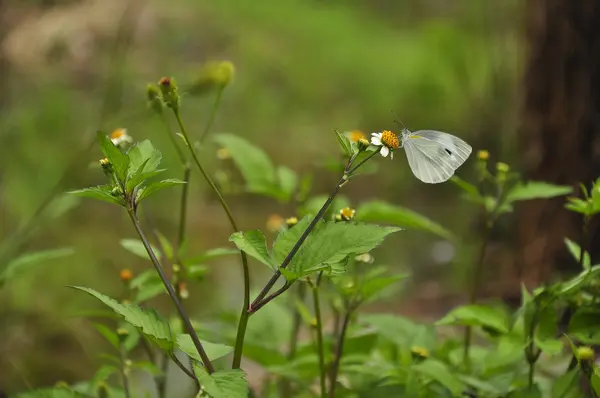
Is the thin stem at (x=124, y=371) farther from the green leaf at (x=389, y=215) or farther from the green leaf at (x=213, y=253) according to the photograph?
the green leaf at (x=389, y=215)

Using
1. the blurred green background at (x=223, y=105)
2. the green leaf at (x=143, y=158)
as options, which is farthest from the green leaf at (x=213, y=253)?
the blurred green background at (x=223, y=105)

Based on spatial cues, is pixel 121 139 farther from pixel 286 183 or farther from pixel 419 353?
pixel 419 353

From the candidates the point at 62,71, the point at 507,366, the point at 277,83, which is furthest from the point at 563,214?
the point at 62,71

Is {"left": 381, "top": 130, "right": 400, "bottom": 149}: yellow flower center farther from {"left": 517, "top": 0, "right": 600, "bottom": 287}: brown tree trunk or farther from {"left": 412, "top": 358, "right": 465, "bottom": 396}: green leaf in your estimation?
{"left": 517, "top": 0, "right": 600, "bottom": 287}: brown tree trunk

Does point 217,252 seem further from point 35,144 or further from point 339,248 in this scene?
point 35,144

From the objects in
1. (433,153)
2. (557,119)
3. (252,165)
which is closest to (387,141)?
(433,153)

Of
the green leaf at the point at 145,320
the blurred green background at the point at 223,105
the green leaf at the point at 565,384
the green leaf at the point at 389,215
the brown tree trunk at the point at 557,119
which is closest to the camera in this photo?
the green leaf at the point at 145,320
